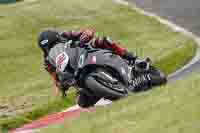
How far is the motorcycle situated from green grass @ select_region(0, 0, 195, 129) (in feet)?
11.5

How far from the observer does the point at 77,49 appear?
11859 mm

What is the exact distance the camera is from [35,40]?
26.5m

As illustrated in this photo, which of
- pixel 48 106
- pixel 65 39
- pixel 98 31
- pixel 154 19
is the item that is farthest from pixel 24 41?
A: pixel 65 39

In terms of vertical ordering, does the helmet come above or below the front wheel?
above

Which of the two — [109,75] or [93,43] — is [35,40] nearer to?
[93,43]

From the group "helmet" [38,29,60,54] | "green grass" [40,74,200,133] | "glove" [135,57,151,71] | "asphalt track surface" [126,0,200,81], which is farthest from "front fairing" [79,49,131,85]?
"asphalt track surface" [126,0,200,81]

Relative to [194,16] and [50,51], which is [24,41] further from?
[50,51]

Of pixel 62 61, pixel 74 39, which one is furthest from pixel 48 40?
pixel 62 61

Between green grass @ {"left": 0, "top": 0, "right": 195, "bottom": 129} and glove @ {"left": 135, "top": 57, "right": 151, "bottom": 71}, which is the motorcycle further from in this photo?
green grass @ {"left": 0, "top": 0, "right": 195, "bottom": 129}

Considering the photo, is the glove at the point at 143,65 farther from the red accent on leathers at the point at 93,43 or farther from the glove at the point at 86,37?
the glove at the point at 86,37

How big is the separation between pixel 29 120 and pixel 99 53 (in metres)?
4.06

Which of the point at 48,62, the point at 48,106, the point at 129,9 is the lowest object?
the point at 129,9

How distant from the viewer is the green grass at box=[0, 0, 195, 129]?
17.3m

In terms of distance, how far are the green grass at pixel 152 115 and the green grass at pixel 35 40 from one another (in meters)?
5.85
